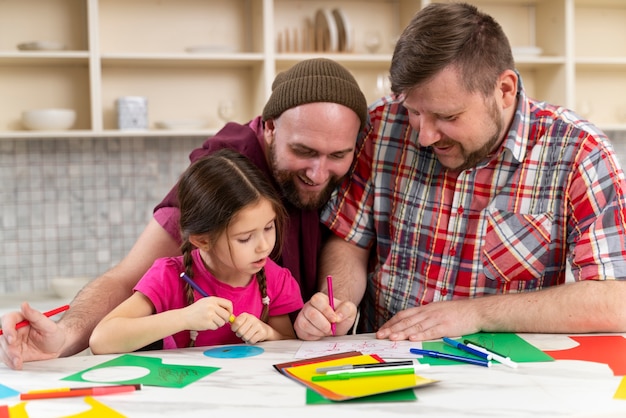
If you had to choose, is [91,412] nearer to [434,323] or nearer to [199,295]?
[199,295]

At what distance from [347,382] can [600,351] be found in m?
0.55

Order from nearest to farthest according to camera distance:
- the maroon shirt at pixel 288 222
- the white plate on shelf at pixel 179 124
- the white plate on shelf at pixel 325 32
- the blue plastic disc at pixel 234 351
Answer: the blue plastic disc at pixel 234 351, the maroon shirt at pixel 288 222, the white plate on shelf at pixel 179 124, the white plate on shelf at pixel 325 32

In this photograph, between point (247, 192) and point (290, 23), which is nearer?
point (247, 192)

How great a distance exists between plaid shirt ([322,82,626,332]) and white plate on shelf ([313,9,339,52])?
143 cm

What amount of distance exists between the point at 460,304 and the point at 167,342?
68 cm

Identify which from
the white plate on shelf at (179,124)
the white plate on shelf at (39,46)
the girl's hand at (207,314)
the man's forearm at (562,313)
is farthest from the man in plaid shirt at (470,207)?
the white plate on shelf at (39,46)

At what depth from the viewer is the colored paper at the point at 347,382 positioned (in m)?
1.14

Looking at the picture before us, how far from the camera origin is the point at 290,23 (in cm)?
357

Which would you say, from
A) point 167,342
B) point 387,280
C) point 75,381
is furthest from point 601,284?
point 75,381

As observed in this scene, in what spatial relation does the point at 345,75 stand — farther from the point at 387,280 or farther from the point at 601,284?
the point at 601,284

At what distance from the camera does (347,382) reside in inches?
47.3

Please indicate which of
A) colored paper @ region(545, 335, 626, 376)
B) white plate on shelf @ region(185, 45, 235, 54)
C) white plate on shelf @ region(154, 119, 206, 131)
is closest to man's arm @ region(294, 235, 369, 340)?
colored paper @ region(545, 335, 626, 376)

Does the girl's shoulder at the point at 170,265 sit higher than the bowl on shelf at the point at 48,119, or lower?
lower

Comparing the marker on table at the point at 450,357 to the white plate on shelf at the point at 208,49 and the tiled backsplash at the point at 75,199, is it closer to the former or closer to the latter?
the white plate on shelf at the point at 208,49
